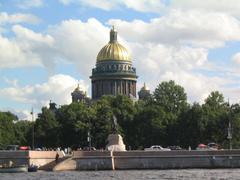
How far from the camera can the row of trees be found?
121 metres

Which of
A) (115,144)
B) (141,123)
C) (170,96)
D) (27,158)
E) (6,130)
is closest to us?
(27,158)

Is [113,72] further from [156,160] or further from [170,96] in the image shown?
[156,160]

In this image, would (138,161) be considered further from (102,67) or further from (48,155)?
(102,67)

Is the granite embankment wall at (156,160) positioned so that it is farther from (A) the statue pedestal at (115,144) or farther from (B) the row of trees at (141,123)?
(B) the row of trees at (141,123)

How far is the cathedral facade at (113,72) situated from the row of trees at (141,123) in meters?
42.0

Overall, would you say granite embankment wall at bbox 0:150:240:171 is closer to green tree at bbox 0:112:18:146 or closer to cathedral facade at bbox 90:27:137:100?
green tree at bbox 0:112:18:146

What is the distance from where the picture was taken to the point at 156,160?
308 feet

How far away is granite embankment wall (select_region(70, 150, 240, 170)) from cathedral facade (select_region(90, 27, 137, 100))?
97854mm

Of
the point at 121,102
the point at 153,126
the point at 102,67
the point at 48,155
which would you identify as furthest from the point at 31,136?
the point at 102,67

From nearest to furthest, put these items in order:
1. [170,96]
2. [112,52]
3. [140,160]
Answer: [140,160]
[170,96]
[112,52]

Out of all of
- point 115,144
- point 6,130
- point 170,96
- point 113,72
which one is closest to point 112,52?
point 113,72

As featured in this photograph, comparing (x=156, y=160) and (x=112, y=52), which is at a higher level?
(x=112, y=52)

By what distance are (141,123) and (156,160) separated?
3481 centimetres

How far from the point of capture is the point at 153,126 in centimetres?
12412
